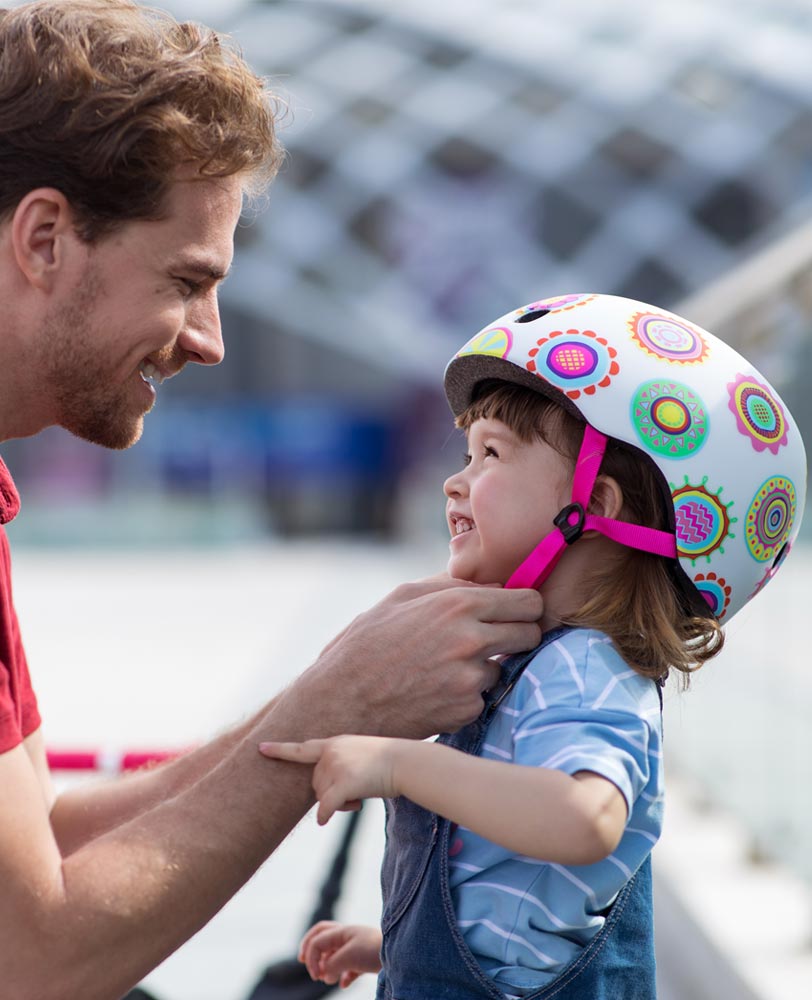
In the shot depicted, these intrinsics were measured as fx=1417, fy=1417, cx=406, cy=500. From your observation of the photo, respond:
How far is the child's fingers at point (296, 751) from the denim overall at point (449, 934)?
0.63 feet

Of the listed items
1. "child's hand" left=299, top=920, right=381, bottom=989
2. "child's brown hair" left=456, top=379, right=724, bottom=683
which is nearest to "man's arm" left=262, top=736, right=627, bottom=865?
"child's brown hair" left=456, top=379, right=724, bottom=683

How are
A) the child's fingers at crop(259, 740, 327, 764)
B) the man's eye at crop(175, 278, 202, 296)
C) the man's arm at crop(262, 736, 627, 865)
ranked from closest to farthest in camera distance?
the man's arm at crop(262, 736, 627, 865) → the child's fingers at crop(259, 740, 327, 764) → the man's eye at crop(175, 278, 202, 296)

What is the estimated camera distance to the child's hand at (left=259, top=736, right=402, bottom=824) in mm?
2020

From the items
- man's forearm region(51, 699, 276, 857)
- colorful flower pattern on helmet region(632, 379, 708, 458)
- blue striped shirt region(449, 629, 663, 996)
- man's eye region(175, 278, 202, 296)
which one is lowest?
man's forearm region(51, 699, 276, 857)

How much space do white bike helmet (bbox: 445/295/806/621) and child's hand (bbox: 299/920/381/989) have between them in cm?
75

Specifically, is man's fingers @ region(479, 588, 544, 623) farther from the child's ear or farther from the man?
the child's ear

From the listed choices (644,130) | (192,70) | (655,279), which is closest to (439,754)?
(192,70)

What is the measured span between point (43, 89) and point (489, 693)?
1.23 m

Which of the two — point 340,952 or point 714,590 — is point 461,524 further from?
point 340,952

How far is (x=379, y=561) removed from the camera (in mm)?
28656

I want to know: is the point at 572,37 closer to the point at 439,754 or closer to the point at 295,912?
the point at 295,912

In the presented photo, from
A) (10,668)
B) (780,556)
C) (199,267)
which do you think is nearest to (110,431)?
(199,267)

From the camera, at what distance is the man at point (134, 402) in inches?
82.0

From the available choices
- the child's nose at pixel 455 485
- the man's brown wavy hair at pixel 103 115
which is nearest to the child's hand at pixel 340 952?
the child's nose at pixel 455 485
